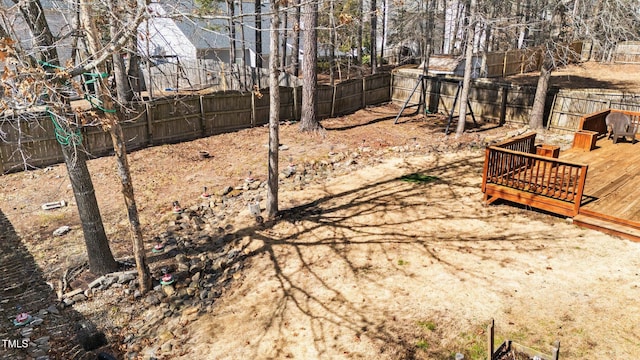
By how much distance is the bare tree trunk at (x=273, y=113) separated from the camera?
24.9 feet

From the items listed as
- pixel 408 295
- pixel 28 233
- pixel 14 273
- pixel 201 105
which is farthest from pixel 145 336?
pixel 201 105

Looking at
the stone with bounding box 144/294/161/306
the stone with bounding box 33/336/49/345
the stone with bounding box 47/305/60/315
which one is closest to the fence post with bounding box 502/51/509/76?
the stone with bounding box 144/294/161/306

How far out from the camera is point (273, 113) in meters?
8.03

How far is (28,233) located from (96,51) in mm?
5045

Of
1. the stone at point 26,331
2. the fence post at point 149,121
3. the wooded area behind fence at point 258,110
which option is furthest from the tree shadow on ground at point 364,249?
the fence post at point 149,121

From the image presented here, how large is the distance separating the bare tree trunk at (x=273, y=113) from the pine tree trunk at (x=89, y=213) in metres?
2.96

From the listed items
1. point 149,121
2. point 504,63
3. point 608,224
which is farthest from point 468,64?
point 504,63

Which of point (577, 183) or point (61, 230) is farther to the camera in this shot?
point (61, 230)

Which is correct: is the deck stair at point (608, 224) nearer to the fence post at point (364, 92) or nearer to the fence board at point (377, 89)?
the fence post at point (364, 92)

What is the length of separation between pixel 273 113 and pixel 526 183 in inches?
193

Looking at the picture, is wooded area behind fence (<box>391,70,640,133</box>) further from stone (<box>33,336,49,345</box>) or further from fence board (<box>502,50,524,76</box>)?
stone (<box>33,336,49,345</box>)

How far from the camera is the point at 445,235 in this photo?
7625mm

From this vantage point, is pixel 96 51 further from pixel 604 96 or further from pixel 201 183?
pixel 604 96

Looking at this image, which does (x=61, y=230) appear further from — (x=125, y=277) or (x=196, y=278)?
(x=196, y=278)
